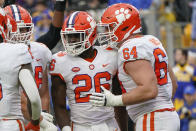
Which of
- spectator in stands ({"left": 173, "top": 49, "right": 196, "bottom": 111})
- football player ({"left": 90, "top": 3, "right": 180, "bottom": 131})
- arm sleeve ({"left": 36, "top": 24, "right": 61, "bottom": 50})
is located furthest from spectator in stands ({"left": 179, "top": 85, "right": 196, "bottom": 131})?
football player ({"left": 90, "top": 3, "right": 180, "bottom": 131})

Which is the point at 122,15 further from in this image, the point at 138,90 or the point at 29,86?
the point at 29,86

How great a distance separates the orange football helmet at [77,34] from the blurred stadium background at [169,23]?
14.4ft

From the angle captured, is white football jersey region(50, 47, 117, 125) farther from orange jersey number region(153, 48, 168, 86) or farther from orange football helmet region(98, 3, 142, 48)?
orange jersey number region(153, 48, 168, 86)

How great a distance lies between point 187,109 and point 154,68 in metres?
6.12

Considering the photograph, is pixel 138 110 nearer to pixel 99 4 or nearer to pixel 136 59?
pixel 136 59

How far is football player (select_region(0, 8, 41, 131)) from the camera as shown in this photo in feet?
12.6

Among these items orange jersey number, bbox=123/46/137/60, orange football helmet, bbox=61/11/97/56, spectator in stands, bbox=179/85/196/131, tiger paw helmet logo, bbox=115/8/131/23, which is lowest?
spectator in stands, bbox=179/85/196/131

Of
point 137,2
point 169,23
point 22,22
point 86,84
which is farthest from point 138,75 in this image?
point 169,23

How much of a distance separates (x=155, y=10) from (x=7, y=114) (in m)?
8.37

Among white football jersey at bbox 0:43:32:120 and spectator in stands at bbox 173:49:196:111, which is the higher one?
white football jersey at bbox 0:43:32:120

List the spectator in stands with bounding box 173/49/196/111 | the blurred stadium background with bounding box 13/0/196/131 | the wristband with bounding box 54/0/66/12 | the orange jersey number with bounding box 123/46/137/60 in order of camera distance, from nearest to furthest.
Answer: the orange jersey number with bounding box 123/46/137/60 < the wristband with bounding box 54/0/66/12 < the blurred stadium background with bounding box 13/0/196/131 < the spectator in stands with bounding box 173/49/196/111

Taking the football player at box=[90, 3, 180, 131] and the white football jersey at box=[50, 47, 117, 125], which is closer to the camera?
the football player at box=[90, 3, 180, 131]

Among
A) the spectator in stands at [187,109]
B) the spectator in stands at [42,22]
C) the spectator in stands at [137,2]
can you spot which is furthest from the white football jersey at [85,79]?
the spectator in stands at [187,109]

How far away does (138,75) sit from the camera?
415cm
